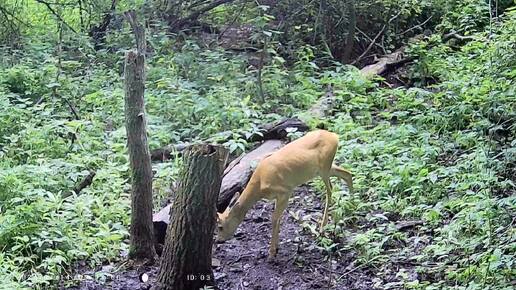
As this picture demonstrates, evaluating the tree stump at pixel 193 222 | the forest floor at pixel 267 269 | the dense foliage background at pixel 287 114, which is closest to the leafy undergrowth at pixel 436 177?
the dense foliage background at pixel 287 114

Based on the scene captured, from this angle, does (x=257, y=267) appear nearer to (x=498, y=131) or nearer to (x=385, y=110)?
(x=498, y=131)

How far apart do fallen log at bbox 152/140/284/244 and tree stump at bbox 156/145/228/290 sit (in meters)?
0.83

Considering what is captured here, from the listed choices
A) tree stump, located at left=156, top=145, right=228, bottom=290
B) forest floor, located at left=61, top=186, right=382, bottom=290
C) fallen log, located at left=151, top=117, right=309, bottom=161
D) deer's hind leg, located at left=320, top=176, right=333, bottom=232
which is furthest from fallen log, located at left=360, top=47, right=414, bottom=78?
tree stump, located at left=156, top=145, right=228, bottom=290

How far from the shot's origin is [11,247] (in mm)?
5762

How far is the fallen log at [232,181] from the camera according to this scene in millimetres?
6199

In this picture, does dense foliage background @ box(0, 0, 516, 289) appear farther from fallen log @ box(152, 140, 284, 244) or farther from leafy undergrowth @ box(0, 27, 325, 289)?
fallen log @ box(152, 140, 284, 244)

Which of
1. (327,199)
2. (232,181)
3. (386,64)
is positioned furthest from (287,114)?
(327,199)

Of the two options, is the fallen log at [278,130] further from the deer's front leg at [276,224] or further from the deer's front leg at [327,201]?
the deer's front leg at [276,224]

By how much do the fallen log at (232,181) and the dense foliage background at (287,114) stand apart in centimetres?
27

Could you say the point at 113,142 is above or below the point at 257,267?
above

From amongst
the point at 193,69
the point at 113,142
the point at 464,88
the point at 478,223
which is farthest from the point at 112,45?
the point at 478,223

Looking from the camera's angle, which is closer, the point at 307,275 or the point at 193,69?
the point at 307,275

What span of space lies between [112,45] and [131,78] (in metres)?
6.26

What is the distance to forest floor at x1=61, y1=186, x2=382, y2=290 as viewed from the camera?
5.61m
